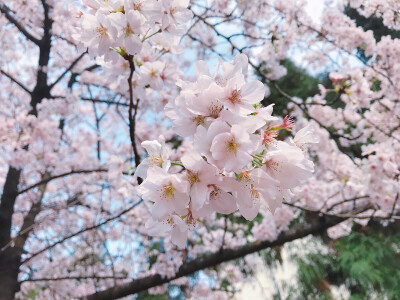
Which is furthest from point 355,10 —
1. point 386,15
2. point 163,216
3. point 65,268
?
point 65,268

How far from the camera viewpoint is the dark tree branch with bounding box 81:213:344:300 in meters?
2.56

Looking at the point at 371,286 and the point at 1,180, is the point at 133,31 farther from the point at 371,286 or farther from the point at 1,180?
the point at 371,286

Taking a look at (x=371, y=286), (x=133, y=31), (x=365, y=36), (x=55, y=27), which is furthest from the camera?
(x=371, y=286)

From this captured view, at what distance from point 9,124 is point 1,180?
5.16 feet

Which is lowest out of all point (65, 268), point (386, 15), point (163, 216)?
point (163, 216)

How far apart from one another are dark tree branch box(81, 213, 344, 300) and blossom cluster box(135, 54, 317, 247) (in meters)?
2.03

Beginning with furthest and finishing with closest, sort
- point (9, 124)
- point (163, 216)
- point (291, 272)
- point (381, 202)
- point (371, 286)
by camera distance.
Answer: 1. point (291, 272)
2. point (371, 286)
3. point (9, 124)
4. point (381, 202)
5. point (163, 216)

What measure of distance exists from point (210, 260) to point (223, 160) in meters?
2.17

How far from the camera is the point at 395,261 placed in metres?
7.43

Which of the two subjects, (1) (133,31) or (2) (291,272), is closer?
(1) (133,31)

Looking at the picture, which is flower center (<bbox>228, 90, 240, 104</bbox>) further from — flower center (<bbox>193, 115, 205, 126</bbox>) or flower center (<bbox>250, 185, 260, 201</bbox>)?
flower center (<bbox>250, 185, 260, 201</bbox>)

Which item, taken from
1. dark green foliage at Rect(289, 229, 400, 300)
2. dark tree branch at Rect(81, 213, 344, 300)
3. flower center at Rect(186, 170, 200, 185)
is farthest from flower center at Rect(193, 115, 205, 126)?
dark green foliage at Rect(289, 229, 400, 300)

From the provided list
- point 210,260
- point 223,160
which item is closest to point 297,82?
point 210,260

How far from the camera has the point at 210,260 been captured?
2.63 meters
